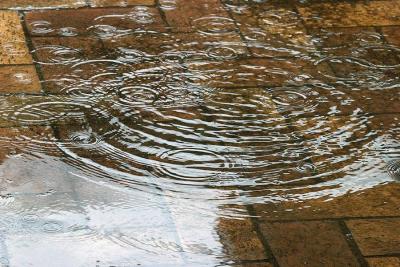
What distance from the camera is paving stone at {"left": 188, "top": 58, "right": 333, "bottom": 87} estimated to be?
16.9ft

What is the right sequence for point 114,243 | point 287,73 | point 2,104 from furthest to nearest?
point 287,73 < point 2,104 < point 114,243

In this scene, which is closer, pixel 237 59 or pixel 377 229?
pixel 377 229

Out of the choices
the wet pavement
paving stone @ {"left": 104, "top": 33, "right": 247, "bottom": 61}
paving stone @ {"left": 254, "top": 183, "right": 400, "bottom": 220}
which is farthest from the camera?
paving stone @ {"left": 104, "top": 33, "right": 247, "bottom": 61}

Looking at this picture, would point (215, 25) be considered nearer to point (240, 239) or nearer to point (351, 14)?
point (351, 14)

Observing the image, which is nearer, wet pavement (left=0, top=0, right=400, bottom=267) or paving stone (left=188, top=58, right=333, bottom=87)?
wet pavement (left=0, top=0, right=400, bottom=267)

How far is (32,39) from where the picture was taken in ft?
18.0

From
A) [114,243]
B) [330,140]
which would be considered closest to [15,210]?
[114,243]

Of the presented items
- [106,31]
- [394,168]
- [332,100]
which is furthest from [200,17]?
[394,168]

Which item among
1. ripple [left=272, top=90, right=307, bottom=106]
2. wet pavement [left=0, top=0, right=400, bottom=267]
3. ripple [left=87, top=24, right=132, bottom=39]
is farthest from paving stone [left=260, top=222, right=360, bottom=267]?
ripple [left=87, top=24, right=132, bottom=39]

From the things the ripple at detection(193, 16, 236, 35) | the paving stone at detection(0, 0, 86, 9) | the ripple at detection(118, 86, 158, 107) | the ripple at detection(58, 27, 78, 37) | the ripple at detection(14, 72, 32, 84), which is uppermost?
the ripple at detection(118, 86, 158, 107)

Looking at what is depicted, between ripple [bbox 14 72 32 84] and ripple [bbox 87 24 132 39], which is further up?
ripple [bbox 14 72 32 84]

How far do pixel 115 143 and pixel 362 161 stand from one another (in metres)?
1.14

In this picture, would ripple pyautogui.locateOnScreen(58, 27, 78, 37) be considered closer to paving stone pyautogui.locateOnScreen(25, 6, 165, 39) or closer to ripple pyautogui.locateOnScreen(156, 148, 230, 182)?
paving stone pyautogui.locateOnScreen(25, 6, 165, 39)

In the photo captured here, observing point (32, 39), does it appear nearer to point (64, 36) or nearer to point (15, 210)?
point (64, 36)
